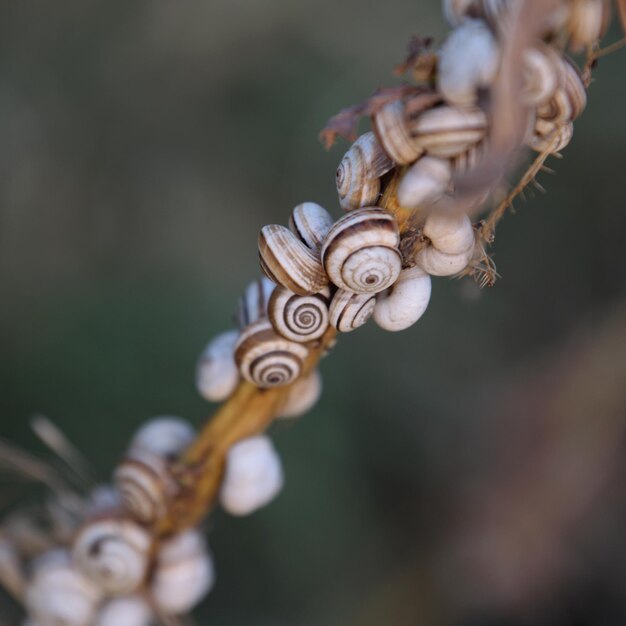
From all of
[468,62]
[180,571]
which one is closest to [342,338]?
[180,571]

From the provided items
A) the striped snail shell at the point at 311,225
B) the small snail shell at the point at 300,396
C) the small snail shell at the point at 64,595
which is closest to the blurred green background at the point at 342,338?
the small snail shell at the point at 64,595

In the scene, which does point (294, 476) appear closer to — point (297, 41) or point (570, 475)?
point (570, 475)

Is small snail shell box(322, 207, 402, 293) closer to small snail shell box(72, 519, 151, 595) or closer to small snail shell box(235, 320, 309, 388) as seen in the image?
small snail shell box(235, 320, 309, 388)

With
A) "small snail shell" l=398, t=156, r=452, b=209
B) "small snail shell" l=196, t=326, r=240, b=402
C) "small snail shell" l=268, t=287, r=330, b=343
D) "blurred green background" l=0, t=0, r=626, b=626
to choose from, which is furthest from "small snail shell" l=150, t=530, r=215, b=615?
"blurred green background" l=0, t=0, r=626, b=626

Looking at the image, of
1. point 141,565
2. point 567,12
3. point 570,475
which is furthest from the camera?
point 570,475

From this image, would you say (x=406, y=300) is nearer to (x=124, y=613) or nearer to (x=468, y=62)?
(x=468, y=62)

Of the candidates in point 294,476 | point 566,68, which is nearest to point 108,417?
point 294,476
